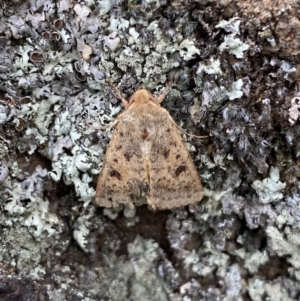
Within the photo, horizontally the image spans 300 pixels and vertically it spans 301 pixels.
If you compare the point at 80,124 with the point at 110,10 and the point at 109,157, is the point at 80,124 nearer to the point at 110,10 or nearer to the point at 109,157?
the point at 109,157

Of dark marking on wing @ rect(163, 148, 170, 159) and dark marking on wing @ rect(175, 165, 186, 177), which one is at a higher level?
dark marking on wing @ rect(163, 148, 170, 159)

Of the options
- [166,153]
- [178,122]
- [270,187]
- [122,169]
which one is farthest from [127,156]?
[270,187]

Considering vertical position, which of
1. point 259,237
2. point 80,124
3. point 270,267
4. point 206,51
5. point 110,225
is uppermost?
point 206,51

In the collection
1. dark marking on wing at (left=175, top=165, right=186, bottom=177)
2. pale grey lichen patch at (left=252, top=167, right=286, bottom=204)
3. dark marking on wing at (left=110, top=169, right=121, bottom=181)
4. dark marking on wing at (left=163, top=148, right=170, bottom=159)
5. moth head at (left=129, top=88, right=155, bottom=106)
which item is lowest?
pale grey lichen patch at (left=252, top=167, right=286, bottom=204)

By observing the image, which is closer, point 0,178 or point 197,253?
point 0,178

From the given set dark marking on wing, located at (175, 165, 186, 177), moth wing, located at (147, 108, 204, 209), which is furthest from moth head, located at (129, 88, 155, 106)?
dark marking on wing, located at (175, 165, 186, 177)

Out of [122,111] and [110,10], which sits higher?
[110,10]

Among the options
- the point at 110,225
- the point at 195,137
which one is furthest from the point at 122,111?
the point at 110,225

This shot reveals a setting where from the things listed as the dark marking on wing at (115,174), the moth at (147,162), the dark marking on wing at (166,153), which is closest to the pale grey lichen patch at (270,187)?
the moth at (147,162)

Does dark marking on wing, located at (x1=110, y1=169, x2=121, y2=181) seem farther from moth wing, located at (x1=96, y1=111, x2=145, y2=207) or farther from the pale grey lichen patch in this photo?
the pale grey lichen patch

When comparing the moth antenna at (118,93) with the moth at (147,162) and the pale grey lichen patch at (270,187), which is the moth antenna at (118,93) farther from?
the pale grey lichen patch at (270,187)
